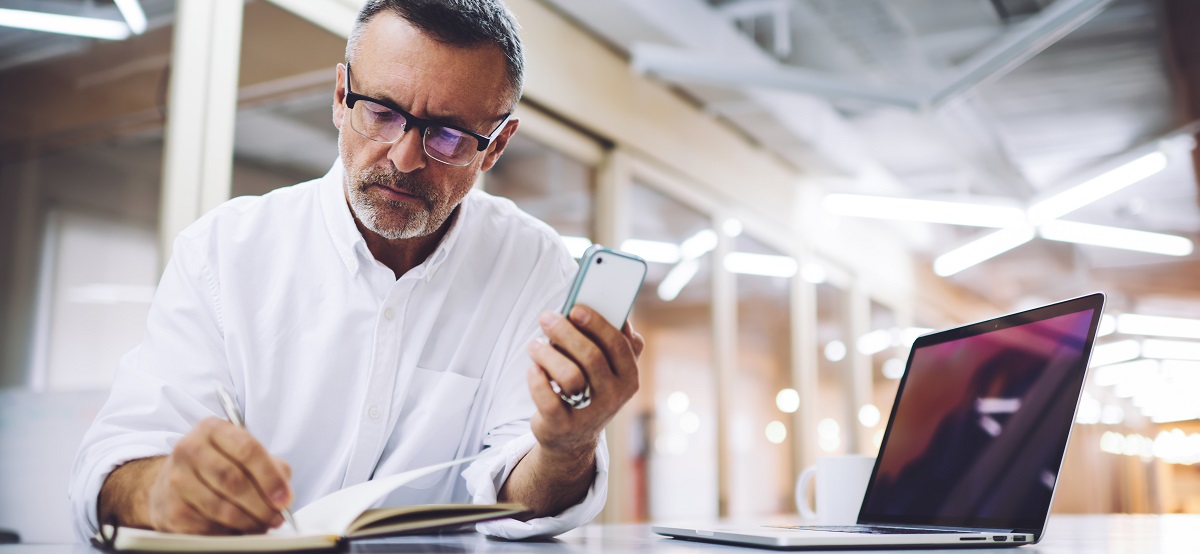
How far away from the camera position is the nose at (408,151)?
1.25 m

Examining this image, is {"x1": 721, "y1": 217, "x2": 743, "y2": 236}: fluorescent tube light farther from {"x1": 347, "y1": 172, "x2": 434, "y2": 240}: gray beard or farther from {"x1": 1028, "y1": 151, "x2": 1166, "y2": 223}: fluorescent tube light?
{"x1": 347, "y1": 172, "x2": 434, "y2": 240}: gray beard

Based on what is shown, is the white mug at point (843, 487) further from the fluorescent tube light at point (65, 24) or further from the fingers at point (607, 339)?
the fluorescent tube light at point (65, 24)

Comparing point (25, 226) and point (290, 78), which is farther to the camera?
point (290, 78)

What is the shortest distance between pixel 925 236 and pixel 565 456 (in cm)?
756

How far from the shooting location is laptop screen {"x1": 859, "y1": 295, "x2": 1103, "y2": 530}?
100cm

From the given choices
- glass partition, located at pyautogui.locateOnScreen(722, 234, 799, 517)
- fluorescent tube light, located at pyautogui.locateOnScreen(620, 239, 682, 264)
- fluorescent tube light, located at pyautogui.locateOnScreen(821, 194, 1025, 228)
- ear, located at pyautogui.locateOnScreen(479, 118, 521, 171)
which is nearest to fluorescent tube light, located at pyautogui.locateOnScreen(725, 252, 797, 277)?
glass partition, located at pyautogui.locateOnScreen(722, 234, 799, 517)

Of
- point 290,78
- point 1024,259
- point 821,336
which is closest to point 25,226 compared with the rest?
point 290,78

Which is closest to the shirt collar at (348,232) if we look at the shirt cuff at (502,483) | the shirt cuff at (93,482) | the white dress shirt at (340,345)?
the white dress shirt at (340,345)

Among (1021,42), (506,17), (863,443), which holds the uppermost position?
(1021,42)

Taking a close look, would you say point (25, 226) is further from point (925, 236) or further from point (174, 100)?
point (925, 236)

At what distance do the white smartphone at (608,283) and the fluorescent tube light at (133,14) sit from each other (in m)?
2.02

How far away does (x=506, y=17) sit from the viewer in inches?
55.7

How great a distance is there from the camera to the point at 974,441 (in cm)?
115

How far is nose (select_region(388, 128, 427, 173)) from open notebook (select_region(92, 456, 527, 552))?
51 cm
